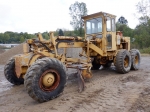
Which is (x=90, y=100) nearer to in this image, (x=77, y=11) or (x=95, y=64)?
(x=95, y=64)

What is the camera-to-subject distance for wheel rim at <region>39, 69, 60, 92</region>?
422 cm

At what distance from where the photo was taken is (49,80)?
4.29 m

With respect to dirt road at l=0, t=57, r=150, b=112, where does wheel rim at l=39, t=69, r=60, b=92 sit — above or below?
above

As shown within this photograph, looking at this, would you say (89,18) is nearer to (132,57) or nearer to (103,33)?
(103,33)

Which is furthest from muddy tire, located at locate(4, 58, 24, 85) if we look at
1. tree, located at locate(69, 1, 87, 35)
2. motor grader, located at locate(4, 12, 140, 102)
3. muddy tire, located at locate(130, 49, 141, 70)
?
tree, located at locate(69, 1, 87, 35)

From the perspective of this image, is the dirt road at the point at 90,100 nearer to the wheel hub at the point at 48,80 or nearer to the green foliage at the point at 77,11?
the wheel hub at the point at 48,80

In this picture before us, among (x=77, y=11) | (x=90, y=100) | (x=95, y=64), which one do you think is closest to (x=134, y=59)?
(x=95, y=64)

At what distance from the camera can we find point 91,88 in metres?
5.38

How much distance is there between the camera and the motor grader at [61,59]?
13.6ft

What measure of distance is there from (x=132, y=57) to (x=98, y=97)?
4443 mm

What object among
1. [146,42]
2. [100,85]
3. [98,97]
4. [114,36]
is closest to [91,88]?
[100,85]

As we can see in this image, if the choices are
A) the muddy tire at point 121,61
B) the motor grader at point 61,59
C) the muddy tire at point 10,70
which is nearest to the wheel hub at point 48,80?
the motor grader at point 61,59

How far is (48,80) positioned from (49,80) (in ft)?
0.08

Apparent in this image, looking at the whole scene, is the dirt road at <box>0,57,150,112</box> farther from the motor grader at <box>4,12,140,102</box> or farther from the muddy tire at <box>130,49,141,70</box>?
the muddy tire at <box>130,49,141,70</box>
